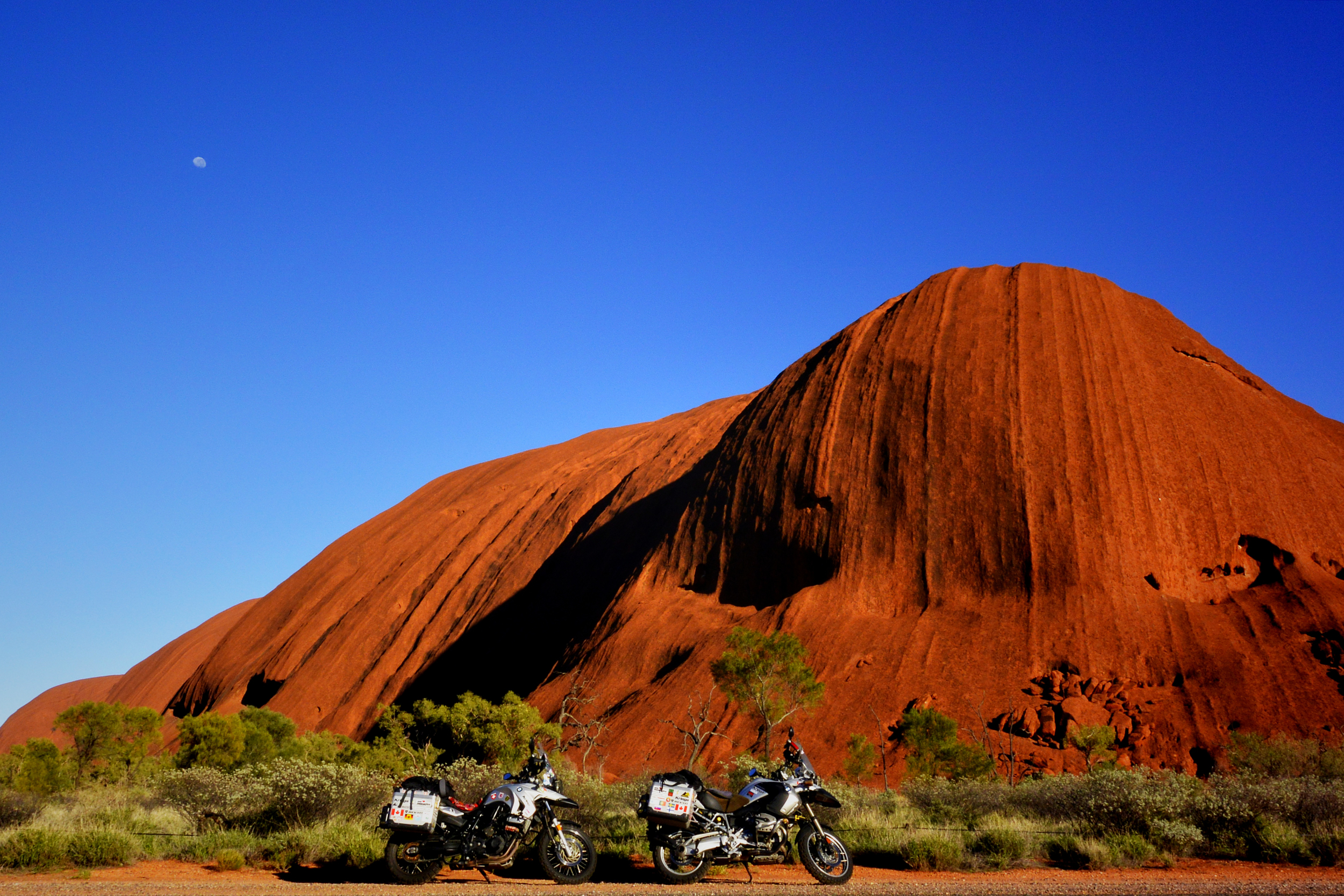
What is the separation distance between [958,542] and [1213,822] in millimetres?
20779

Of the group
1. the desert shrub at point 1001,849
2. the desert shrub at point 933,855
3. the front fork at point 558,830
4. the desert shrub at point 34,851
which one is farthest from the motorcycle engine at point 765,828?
the desert shrub at point 34,851

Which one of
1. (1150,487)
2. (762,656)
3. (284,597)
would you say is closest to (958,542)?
(1150,487)

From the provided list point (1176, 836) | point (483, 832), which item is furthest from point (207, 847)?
point (1176, 836)

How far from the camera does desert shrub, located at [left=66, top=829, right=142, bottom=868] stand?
39.3ft

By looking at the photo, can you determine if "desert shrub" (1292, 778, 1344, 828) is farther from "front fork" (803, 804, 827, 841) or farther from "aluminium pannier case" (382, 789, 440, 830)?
"aluminium pannier case" (382, 789, 440, 830)

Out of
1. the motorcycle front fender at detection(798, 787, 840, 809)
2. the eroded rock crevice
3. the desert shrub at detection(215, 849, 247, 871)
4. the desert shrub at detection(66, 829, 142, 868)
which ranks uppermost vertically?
the eroded rock crevice

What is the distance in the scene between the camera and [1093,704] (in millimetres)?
27469

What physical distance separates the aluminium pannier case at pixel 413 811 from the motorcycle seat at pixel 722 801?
318cm

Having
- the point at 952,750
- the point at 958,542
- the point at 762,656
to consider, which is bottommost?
the point at 952,750

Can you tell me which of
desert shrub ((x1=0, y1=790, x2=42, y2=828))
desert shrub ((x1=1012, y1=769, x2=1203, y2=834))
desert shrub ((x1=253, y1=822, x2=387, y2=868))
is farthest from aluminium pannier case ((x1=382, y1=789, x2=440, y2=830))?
desert shrub ((x1=1012, y1=769, x2=1203, y2=834))

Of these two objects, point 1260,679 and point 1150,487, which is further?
point 1150,487

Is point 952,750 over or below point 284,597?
below

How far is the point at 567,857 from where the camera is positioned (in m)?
10.6

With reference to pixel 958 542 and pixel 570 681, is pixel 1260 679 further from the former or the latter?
pixel 570 681
